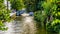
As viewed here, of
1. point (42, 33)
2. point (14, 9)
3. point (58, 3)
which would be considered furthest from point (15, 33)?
point (14, 9)

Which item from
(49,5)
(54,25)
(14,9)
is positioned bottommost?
(14,9)

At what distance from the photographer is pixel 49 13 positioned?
65.6 feet

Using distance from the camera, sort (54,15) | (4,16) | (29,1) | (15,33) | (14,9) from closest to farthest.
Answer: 1. (4,16)
2. (15,33)
3. (54,15)
4. (29,1)
5. (14,9)

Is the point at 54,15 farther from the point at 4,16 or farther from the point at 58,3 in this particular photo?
the point at 4,16

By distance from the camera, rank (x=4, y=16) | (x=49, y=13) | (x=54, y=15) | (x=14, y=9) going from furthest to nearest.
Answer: (x=14, y=9)
(x=49, y=13)
(x=54, y=15)
(x=4, y=16)

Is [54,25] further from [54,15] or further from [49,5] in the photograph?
[49,5]

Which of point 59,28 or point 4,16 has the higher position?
point 4,16

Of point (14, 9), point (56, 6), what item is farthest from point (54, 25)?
point (14, 9)

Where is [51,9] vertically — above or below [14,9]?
above

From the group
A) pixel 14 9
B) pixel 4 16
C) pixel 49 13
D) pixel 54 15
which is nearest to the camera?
pixel 4 16

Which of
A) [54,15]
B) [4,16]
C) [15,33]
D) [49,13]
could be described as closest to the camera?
[4,16]

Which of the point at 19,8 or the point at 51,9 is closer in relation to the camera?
the point at 51,9

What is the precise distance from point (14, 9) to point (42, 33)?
30.7 m

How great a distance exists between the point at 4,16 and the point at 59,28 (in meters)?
8.11
